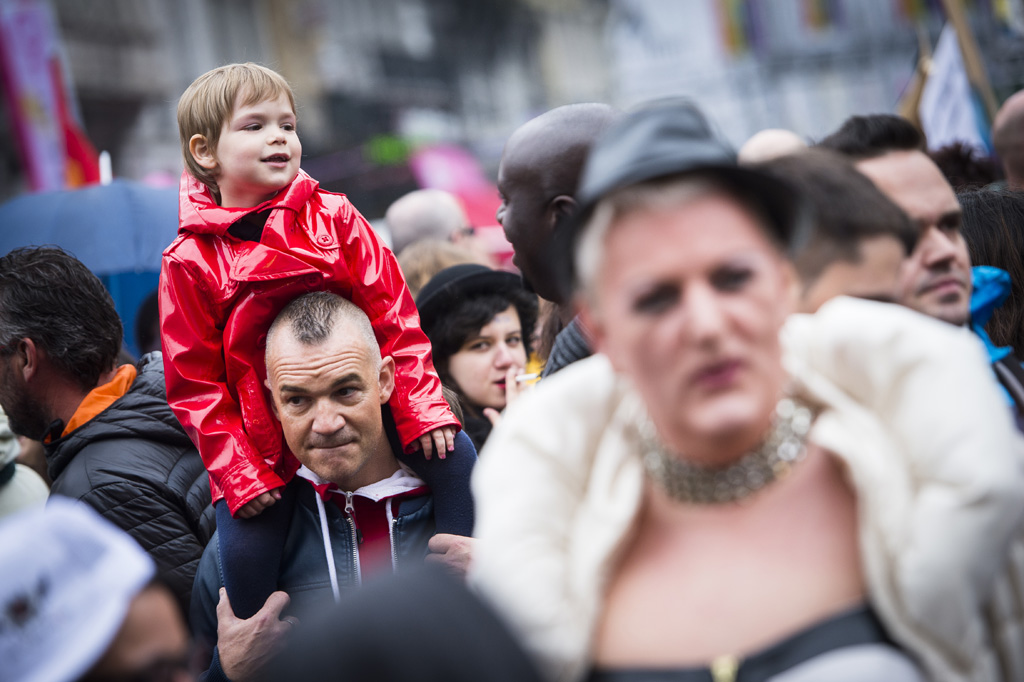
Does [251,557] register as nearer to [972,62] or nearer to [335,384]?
[335,384]

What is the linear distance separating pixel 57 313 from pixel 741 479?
10.3 feet

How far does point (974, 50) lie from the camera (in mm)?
5812

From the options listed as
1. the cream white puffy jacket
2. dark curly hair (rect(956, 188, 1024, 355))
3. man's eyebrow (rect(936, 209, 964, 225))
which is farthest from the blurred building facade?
the cream white puffy jacket

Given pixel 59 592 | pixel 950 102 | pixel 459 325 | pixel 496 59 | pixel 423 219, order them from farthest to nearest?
pixel 496 59 → pixel 950 102 → pixel 423 219 → pixel 459 325 → pixel 59 592

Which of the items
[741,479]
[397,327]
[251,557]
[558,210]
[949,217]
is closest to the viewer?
[741,479]

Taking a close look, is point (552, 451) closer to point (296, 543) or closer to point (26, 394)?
point (296, 543)

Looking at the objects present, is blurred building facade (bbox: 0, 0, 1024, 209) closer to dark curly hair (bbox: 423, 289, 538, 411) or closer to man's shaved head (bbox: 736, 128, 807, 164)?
dark curly hair (bbox: 423, 289, 538, 411)

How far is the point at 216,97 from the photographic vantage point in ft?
10.9

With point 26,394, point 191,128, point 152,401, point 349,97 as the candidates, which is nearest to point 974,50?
point 191,128

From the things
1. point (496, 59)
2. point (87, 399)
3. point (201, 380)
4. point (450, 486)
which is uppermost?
point (496, 59)

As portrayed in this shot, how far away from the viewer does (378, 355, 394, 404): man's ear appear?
3.14 metres

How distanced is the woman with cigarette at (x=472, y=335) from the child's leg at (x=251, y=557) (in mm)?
1443

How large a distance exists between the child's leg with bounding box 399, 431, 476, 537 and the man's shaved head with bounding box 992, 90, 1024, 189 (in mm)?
3253

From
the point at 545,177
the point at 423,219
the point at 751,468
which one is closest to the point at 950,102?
the point at 423,219
